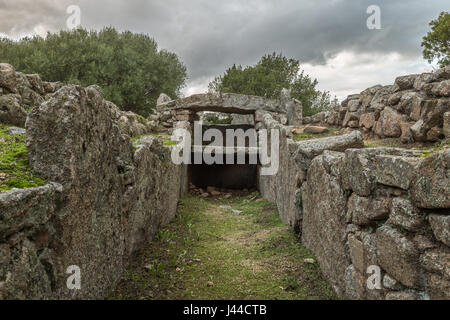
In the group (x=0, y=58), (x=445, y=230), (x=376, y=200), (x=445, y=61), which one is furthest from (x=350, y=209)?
(x=0, y=58)

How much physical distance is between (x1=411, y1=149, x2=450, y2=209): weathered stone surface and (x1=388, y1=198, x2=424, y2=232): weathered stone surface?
69mm

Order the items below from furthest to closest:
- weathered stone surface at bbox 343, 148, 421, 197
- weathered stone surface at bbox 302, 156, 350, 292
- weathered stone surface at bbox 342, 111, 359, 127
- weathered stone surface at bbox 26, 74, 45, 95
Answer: weathered stone surface at bbox 342, 111, 359, 127, weathered stone surface at bbox 26, 74, 45, 95, weathered stone surface at bbox 302, 156, 350, 292, weathered stone surface at bbox 343, 148, 421, 197

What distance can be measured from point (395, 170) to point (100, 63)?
18734 millimetres

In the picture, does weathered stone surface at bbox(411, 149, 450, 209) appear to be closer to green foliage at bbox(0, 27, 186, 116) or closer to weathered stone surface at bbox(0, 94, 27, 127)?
weathered stone surface at bbox(0, 94, 27, 127)

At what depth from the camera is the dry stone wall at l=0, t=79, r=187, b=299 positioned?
6.95 ft

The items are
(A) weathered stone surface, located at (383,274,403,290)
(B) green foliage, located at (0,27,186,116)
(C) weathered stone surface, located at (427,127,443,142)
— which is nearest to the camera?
(A) weathered stone surface, located at (383,274,403,290)

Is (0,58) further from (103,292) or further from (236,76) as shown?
(103,292)

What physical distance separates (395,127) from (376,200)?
14.8ft

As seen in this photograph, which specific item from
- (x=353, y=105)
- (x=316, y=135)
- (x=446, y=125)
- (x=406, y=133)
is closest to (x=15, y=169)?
(x=446, y=125)

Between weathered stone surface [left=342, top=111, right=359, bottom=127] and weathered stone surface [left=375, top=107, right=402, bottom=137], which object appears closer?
weathered stone surface [left=375, top=107, right=402, bottom=137]

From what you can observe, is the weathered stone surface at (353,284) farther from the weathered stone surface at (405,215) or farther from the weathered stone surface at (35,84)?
the weathered stone surface at (35,84)

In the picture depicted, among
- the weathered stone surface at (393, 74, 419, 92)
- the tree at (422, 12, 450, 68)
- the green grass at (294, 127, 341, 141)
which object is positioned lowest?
the green grass at (294, 127, 341, 141)

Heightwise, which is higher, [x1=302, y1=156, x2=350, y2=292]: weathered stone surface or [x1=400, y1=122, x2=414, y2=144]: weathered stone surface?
[x1=400, y1=122, x2=414, y2=144]: weathered stone surface

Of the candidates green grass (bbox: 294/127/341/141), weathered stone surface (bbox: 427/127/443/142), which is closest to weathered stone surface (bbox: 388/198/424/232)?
weathered stone surface (bbox: 427/127/443/142)
